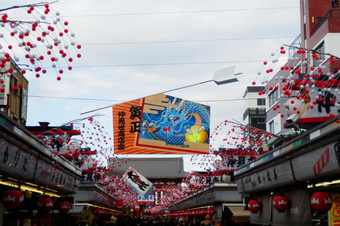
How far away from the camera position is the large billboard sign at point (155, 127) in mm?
20453

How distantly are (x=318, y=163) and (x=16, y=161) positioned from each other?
703 centimetres

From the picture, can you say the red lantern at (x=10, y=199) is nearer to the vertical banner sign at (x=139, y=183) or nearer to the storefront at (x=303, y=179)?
the storefront at (x=303, y=179)

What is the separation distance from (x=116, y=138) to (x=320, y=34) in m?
19.4

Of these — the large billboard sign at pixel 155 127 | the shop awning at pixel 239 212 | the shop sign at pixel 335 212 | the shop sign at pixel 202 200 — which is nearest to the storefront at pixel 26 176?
the large billboard sign at pixel 155 127

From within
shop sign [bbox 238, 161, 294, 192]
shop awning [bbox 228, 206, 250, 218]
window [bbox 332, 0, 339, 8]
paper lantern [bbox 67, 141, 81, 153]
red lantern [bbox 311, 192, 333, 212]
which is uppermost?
window [bbox 332, 0, 339, 8]

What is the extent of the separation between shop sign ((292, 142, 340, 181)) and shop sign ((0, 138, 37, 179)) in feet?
22.1

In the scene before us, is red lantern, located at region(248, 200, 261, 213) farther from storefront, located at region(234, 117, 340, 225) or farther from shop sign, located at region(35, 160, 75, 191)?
shop sign, located at region(35, 160, 75, 191)

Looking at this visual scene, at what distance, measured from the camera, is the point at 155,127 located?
20688 mm

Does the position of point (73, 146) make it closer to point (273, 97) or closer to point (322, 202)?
point (322, 202)

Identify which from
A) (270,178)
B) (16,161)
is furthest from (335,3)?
(16,161)

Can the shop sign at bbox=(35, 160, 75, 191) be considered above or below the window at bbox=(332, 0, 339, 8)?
below

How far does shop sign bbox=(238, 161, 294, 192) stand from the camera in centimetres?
1357

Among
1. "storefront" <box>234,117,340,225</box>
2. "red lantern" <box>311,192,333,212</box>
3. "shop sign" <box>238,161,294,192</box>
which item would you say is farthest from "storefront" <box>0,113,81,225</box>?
"shop sign" <box>238,161,294,192</box>

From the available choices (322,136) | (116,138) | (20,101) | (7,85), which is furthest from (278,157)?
(20,101)
